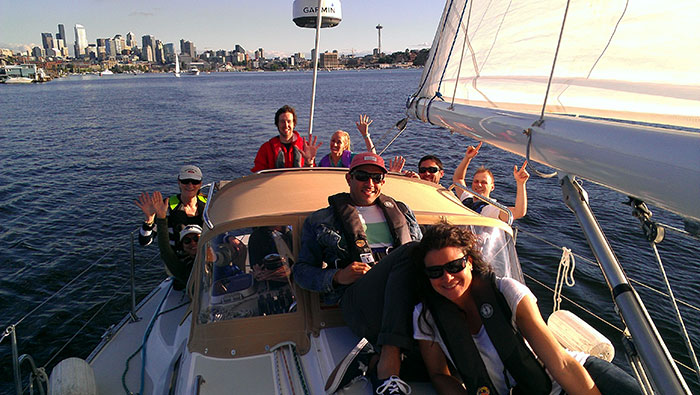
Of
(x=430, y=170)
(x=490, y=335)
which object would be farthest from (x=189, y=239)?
(x=490, y=335)

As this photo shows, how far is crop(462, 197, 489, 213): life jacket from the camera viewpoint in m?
5.35

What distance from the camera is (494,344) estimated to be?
2.64 meters

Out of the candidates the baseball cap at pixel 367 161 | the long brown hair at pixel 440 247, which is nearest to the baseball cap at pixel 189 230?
the baseball cap at pixel 367 161

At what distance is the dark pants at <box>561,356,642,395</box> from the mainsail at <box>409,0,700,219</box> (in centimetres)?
129

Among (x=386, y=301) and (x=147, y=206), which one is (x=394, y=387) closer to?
(x=386, y=301)

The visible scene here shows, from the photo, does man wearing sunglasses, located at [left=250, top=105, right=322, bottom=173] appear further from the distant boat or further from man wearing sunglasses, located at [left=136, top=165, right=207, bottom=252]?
the distant boat

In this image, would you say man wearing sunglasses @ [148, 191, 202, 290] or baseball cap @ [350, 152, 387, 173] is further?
man wearing sunglasses @ [148, 191, 202, 290]

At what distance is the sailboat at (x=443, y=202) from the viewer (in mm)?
1830

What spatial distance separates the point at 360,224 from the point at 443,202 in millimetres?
1258

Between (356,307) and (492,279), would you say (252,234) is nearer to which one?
(356,307)

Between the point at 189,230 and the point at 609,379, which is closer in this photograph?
the point at 609,379

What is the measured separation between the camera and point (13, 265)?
10766mm

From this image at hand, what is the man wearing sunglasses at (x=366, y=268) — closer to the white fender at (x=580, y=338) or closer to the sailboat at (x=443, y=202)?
the sailboat at (x=443, y=202)

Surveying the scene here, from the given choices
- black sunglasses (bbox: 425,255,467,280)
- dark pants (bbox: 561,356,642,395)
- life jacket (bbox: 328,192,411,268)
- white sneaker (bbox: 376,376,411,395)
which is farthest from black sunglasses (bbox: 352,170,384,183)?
dark pants (bbox: 561,356,642,395)
